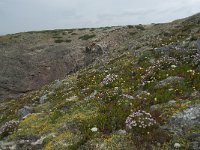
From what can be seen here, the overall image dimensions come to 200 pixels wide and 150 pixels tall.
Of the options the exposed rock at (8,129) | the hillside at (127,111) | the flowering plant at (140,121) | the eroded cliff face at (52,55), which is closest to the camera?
the hillside at (127,111)

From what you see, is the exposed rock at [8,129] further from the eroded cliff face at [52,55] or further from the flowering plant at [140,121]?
the eroded cliff face at [52,55]

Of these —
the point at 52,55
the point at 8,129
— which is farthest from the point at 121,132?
the point at 52,55

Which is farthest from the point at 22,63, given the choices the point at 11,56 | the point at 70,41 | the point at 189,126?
the point at 189,126

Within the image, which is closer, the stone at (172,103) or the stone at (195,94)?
the stone at (172,103)

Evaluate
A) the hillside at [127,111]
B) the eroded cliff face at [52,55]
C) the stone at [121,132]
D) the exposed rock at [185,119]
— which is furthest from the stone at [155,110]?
the eroded cliff face at [52,55]

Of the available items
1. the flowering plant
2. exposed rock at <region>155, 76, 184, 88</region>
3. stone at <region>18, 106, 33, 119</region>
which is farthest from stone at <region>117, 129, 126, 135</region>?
stone at <region>18, 106, 33, 119</region>

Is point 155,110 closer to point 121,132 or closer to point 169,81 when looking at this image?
point 121,132

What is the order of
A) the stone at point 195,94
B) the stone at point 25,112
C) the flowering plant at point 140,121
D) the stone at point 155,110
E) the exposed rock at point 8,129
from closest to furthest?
the flowering plant at point 140,121 < the stone at point 155,110 < the stone at point 195,94 < the exposed rock at point 8,129 < the stone at point 25,112

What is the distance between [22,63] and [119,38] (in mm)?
18105

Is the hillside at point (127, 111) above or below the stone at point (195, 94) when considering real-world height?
below

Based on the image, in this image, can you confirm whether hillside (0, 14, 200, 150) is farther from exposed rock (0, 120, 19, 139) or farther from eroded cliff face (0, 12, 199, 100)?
eroded cliff face (0, 12, 199, 100)

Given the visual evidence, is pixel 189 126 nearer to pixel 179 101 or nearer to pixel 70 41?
pixel 179 101

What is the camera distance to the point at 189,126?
1473 centimetres

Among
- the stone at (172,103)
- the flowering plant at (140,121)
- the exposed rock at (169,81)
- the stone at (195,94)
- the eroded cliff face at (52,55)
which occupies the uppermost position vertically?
the exposed rock at (169,81)
